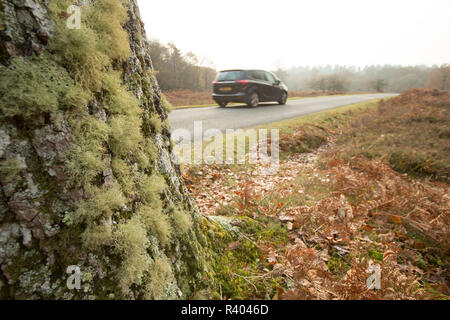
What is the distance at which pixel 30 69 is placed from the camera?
0.84 m

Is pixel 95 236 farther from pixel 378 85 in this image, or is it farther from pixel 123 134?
pixel 378 85

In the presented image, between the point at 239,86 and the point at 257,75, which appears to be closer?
the point at 239,86

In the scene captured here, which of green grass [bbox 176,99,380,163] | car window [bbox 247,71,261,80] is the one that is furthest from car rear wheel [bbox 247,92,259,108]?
green grass [bbox 176,99,380,163]

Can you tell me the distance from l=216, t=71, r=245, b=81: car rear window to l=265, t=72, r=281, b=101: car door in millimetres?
2120

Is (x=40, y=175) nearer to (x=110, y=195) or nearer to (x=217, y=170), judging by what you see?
(x=110, y=195)

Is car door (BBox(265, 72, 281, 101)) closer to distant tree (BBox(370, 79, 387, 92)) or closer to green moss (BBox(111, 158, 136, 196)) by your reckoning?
green moss (BBox(111, 158, 136, 196))

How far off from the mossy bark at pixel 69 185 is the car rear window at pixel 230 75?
34.7ft

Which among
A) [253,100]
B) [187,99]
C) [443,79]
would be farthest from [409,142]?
[443,79]

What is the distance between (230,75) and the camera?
37.2 ft

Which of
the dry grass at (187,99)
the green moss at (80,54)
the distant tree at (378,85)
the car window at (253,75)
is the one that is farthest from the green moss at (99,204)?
the distant tree at (378,85)

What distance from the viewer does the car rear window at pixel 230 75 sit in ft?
36.8

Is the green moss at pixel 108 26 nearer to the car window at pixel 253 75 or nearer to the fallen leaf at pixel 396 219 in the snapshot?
the fallen leaf at pixel 396 219

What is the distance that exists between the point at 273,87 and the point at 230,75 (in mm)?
3000
